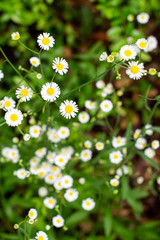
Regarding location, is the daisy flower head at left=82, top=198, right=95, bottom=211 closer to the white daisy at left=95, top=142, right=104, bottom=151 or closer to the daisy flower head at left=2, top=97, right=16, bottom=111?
the white daisy at left=95, top=142, right=104, bottom=151

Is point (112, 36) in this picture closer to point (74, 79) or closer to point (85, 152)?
point (74, 79)

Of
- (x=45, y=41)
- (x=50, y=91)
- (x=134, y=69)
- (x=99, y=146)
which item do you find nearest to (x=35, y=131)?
(x=99, y=146)

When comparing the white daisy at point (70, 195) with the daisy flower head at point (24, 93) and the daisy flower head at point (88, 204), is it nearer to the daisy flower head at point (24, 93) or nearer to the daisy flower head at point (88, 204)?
the daisy flower head at point (88, 204)

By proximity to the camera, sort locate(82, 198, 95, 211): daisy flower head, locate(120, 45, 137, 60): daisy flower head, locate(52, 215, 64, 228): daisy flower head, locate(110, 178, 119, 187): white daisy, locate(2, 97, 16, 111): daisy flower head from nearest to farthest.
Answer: locate(120, 45, 137, 60): daisy flower head → locate(2, 97, 16, 111): daisy flower head → locate(52, 215, 64, 228): daisy flower head → locate(110, 178, 119, 187): white daisy → locate(82, 198, 95, 211): daisy flower head

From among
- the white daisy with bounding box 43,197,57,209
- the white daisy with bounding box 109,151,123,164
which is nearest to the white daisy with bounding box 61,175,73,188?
the white daisy with bounding box 43,197,57,209

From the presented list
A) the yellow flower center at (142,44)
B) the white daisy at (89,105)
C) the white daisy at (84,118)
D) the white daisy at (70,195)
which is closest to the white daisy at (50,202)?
the white daisy at (70,195)

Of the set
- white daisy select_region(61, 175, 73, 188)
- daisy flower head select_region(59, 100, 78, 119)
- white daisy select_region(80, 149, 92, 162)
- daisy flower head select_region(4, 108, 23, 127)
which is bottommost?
white daisy select_region(61, 175, 73, 188)

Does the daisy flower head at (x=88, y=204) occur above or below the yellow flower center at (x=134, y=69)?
below

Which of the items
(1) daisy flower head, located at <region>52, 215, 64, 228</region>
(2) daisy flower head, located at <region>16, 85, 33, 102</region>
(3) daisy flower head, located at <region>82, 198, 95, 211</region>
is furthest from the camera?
(3) daisy flower head, located at <region>82, 198, 95, 211</region>
